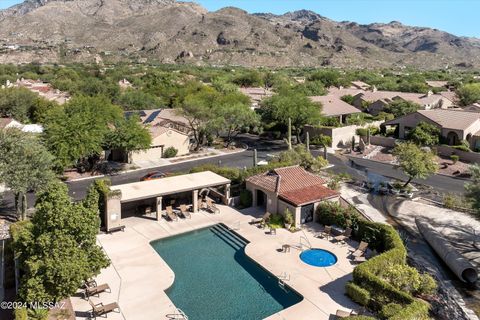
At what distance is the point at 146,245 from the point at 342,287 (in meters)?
12.1

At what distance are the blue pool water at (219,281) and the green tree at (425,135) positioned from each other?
31791 millimetres

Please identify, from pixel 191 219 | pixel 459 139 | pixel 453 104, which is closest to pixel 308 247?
pixel 191 219

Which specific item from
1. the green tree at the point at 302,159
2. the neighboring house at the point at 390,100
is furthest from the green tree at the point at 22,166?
the neighboring house at the point at 390,100

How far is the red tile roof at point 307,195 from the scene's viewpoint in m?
26.6

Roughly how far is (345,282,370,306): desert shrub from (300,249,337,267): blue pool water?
334 centimetres

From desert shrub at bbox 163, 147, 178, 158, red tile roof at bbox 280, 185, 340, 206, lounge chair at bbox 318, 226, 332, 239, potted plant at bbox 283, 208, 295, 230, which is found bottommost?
lounge chair at bbox 318, 226, 332, 239

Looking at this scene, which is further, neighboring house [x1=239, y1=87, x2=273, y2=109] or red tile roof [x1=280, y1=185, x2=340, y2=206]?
neighboring house [x1=239, y1=87, x2=273, y2=109]

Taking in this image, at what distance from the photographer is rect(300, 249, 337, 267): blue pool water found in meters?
21.9

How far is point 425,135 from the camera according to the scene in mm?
46875

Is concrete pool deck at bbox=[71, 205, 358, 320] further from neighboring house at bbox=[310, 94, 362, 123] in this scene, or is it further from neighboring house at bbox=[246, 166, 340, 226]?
neighboring house at bbox=[310, 94, 362, 123]

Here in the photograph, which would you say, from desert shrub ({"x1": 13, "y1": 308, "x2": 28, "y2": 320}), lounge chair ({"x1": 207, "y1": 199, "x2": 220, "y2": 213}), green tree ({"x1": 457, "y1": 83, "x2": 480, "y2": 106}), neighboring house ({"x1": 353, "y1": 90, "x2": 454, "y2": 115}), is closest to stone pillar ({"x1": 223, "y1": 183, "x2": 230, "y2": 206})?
lounge chair ({"x1": 207, "y1": 199, "x2": 220, "y2": 213})

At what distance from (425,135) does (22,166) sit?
141ft

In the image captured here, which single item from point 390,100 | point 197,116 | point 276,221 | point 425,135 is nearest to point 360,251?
point 276,221

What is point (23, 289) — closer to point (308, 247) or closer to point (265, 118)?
point (308, 247)
